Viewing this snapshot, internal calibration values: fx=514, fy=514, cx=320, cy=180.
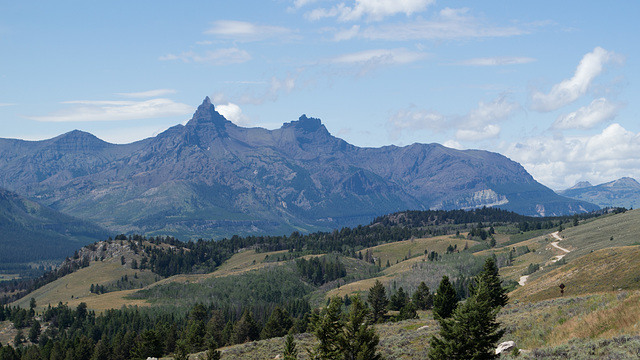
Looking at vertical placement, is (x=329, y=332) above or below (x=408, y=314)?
above

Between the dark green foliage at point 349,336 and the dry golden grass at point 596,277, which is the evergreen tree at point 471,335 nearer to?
the dark green foliage at point 349,336

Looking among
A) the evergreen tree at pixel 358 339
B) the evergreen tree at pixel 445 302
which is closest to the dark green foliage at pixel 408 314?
the evergreen tree at pixel 445 302


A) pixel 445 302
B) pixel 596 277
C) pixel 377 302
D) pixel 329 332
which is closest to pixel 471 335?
pixel 329 332

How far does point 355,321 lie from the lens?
48.6 m

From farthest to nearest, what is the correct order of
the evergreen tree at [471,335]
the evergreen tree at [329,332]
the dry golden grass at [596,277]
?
the dry golden grass at [596,277]
the evergreen tree at [329,332]
the evergreen tree at [471,335]

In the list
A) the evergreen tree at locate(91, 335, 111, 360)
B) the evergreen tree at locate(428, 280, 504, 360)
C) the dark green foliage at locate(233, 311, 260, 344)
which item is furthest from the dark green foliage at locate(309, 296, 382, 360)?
the evergreen tree at locate(91, 335, 111, 360)

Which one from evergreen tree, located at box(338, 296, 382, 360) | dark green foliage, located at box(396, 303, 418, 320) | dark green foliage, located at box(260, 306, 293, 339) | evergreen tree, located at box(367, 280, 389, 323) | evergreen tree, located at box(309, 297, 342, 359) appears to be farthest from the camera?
dark green foliage, located at box(260, 306, 293, 339)

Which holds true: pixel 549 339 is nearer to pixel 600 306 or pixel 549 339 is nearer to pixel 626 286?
pixel 600 306

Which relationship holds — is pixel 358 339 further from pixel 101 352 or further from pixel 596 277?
pixel 101 352

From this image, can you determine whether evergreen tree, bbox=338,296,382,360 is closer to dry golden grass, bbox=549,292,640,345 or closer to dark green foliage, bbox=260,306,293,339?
dry golden grass, bbox=549,292,640,345

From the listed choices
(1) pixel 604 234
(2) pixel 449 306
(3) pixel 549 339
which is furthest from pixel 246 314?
(1) pixel 604 234

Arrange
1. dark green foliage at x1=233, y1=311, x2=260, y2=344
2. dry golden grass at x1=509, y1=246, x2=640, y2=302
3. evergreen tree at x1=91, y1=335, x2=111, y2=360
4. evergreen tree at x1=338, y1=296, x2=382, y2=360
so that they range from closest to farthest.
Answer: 1. evergreen tree at x1=338, y1=296, x2=382, y2=360
2. dry golden grass at x1=509, y1=246, x2=640, y2=302
3. evergreen tree at x1=91, y1=335, x2=111, y2=360
4. dark green foliage at x1=233, y1=311, x2=260, y2=344

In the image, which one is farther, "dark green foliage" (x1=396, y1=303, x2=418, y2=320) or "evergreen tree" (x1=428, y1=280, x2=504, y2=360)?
"dark green foliage" (x1=396, y1=303, x2=418, y2=320)

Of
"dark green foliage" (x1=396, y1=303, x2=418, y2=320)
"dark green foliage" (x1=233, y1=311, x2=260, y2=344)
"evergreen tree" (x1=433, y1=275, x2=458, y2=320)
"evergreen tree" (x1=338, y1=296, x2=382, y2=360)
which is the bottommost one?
"dark green foliage" (x1=233, y1=311, x2=260, y2=344)
